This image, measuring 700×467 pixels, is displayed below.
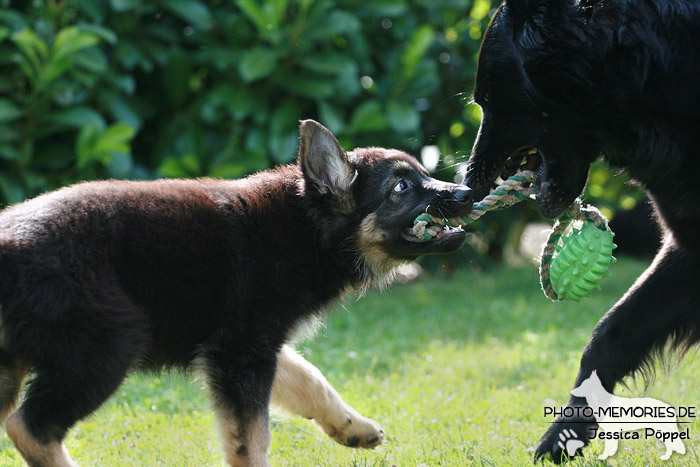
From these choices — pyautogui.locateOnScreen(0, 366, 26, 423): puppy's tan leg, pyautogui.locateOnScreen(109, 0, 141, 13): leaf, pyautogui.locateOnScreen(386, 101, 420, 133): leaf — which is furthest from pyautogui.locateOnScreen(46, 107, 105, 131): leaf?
pyautogui.locateOnScreen(0, 366, 26, 423): puppy's tan leg

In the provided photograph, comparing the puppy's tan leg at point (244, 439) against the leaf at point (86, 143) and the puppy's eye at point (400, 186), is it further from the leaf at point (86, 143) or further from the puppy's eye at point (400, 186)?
the leaf at point (86, 143)

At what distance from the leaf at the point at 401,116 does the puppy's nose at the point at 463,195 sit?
4360mm

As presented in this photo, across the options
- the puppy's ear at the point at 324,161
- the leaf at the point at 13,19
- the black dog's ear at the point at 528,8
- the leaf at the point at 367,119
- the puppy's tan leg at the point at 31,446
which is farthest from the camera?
the leaf at the point at 367,119

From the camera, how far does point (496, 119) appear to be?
167 inches

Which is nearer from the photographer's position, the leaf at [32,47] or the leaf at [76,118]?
the leaf at [32,47]

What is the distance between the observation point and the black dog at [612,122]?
3.71 m

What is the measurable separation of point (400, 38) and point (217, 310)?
5720 mm

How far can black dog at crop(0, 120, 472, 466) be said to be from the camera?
3463mm

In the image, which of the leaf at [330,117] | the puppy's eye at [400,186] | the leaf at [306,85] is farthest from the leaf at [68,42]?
the puppy's eye at [400,186]

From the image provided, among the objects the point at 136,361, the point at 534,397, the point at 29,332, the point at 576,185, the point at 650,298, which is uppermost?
the point at 576,185

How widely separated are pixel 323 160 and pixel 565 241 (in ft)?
4.26

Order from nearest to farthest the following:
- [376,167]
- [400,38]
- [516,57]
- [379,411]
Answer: [516,57] → [376,167] → [379,411] → [400,38]

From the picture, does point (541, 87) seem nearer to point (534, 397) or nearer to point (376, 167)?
point (376, 167)

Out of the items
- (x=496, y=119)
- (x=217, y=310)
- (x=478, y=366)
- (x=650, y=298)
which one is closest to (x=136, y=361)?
(x=217, y=310)
